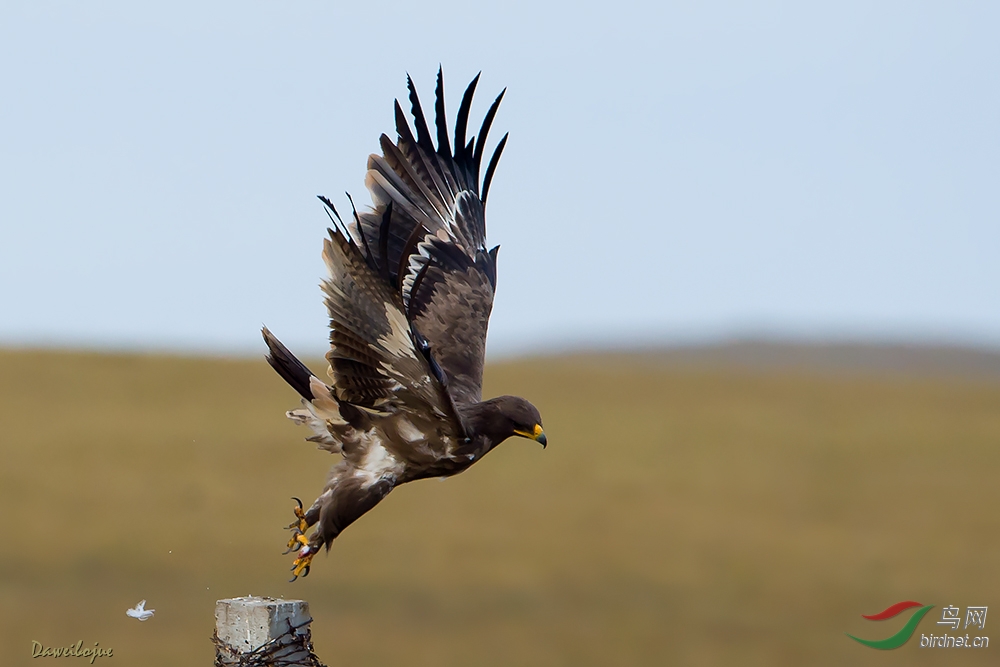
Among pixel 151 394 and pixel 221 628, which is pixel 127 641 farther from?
pixel 151 394

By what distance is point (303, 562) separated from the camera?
6211mm

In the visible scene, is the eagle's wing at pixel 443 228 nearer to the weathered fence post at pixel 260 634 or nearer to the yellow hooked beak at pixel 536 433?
the yellow hooked beak at pixel 536 433

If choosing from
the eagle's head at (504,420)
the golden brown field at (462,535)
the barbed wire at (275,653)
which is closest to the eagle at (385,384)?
the eagle's head at (504,420)

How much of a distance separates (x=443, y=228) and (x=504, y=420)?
96.6 inches

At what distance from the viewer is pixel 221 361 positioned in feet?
83.1

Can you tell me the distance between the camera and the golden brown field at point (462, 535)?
13422 millimetres

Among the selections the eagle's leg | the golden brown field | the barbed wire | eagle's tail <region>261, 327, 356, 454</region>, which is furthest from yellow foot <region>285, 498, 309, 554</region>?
the golden brown field

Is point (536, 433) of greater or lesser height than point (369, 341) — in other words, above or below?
below

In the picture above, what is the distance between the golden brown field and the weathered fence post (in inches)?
296

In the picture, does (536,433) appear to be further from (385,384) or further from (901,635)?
(901,635)

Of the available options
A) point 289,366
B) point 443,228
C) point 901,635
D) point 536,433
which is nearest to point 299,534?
point 289,366

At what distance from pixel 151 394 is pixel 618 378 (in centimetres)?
1074

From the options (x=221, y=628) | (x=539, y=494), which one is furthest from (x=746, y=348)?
(x=221, y=628)

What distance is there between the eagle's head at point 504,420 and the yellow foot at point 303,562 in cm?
99
